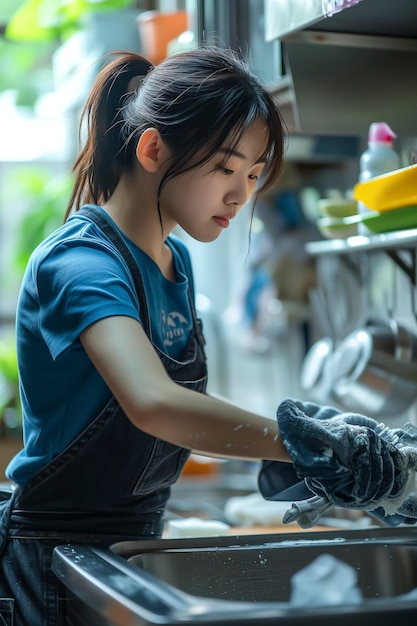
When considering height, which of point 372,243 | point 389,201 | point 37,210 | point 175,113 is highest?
point 175,113

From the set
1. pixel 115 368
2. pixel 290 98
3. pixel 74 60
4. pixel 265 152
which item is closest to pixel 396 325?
pixel 290 98

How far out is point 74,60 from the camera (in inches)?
103

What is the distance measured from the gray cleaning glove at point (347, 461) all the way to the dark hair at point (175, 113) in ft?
1.05

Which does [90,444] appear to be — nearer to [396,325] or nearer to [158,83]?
[158,83]

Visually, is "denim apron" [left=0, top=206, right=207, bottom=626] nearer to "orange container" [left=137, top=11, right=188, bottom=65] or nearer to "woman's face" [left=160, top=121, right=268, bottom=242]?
"woman's face" [left=160, top=121, right=268, bottom=242]

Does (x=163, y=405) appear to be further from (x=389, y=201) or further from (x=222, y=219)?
(x=389, y=201)

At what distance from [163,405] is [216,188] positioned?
310 mm

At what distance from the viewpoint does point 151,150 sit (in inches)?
44.0

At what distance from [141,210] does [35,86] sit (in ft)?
7.29

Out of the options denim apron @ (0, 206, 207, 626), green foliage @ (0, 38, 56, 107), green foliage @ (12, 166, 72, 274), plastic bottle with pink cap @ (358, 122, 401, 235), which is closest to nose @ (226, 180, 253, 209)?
denim apron @ (0, 206, 207, 626)

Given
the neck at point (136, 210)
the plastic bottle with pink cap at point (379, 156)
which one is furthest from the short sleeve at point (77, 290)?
the plastic bottle with pink cap at point (379, 156)

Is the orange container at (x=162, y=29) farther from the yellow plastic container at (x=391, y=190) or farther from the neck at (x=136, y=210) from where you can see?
the neck at (x=136, y=210)

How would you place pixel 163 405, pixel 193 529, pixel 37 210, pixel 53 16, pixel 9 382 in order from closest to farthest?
pixel 163 405, pixel 193 529, pixel 53 16, pixel 9 382, pixel 37 210

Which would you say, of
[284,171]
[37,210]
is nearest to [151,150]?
[284,171]
